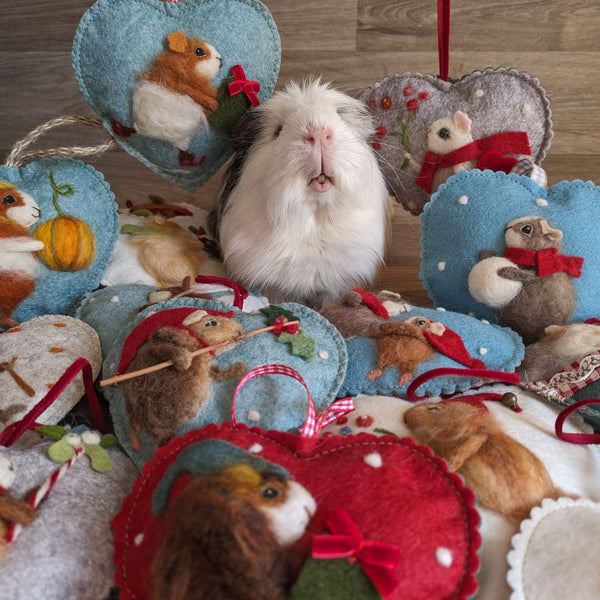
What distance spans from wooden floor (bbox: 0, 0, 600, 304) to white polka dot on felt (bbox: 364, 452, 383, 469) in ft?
2.56

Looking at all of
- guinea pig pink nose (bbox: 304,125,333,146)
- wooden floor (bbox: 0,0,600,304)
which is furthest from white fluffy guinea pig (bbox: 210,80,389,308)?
wooden floor (bbox: 0,0,600,304)

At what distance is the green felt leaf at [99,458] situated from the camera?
0.60 m

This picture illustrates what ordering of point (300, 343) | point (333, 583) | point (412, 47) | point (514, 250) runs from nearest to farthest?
point (333, 583) < point (300, 343) < point (514, 250) < point (412, 47)

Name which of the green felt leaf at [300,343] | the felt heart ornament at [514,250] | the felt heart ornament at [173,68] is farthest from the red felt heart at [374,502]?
the felt heart ornament at [173,68]

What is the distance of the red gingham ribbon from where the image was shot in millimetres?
576

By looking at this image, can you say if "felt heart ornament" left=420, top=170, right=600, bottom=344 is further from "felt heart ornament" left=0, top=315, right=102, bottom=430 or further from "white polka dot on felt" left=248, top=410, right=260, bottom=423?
"felt heart ornament" left=0, top=315, right=102, bottom=430

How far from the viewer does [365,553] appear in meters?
0.42

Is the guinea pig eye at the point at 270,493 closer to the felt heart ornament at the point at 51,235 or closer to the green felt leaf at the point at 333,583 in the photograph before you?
the green felt leaf at the point at 333,583

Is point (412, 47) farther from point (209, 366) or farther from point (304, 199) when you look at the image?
point (209, 366)

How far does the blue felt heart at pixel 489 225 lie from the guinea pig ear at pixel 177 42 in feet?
1.43

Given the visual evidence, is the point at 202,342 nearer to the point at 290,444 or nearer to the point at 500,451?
the point at 290,444

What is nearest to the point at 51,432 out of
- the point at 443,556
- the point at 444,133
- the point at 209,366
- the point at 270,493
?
the point at 209,366

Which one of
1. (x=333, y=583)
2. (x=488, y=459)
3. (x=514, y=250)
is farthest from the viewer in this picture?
(x=514, y=250)

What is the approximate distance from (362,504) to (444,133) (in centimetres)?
71
